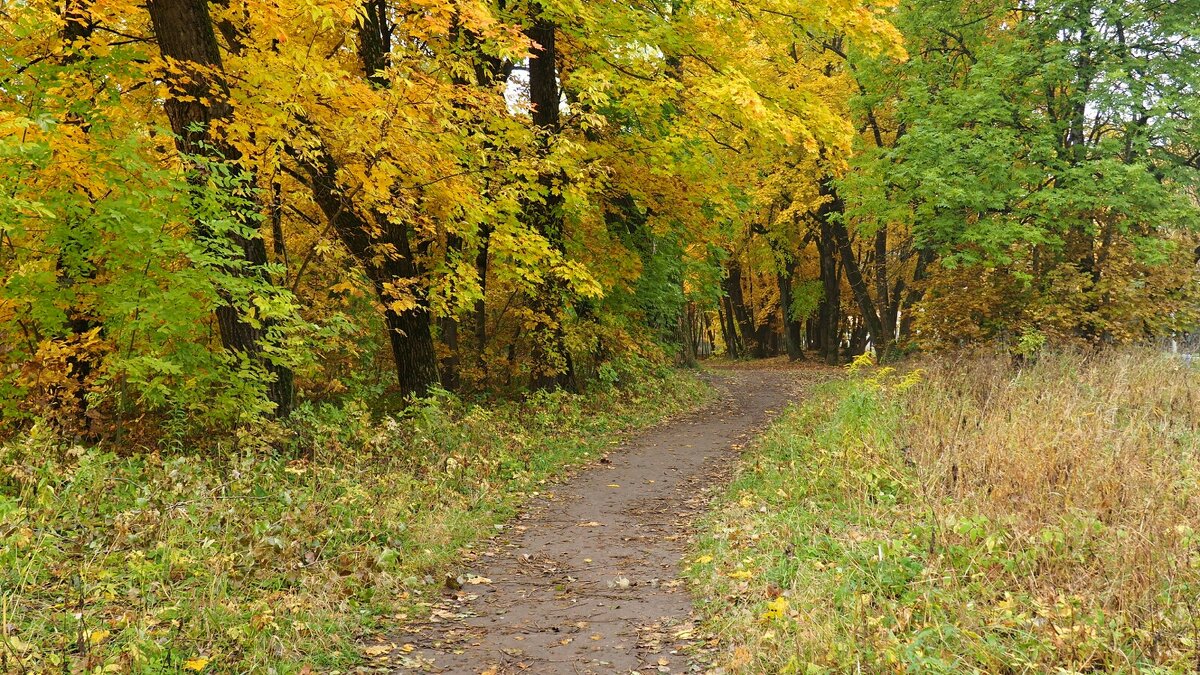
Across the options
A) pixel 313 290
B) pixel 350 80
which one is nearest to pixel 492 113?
pixel 350 80

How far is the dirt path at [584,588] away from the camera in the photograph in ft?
16.8

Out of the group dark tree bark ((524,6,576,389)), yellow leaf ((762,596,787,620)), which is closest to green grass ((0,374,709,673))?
yellow leaf ((762,596,787,620))

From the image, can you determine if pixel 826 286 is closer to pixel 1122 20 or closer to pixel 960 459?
pixel 1122 20

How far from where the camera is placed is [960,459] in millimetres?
6984

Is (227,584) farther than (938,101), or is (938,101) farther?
(938,101)

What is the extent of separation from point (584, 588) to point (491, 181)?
6.47 metres

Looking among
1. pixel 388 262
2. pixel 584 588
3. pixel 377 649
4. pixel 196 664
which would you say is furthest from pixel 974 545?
pixel 388 262

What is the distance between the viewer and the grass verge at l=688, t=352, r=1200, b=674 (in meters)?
4.24

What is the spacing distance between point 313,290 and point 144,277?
3963mm

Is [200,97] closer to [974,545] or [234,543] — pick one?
[234,543]

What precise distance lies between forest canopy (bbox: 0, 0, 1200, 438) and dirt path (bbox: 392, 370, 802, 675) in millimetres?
3052

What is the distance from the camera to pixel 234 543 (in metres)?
5.82

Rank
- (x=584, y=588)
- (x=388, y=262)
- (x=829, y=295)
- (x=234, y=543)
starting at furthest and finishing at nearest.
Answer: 1. (x=829, y=295)
2. (x=388, y=262)
3. (x=584, y=588)
4. (x=234, y=543)

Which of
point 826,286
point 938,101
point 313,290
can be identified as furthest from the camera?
point 826,286
